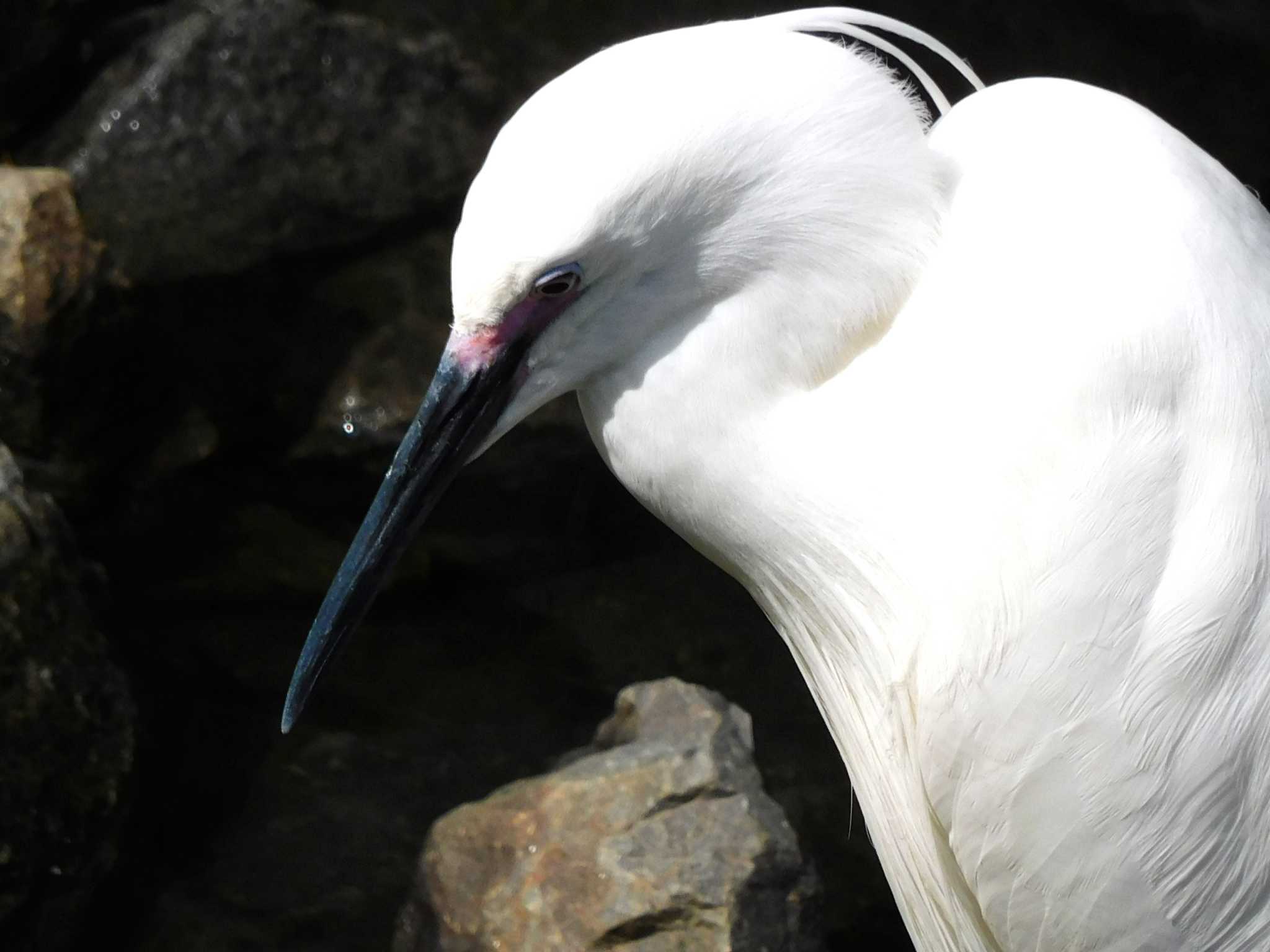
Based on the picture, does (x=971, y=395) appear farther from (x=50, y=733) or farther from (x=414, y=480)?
(x=50, y=733)

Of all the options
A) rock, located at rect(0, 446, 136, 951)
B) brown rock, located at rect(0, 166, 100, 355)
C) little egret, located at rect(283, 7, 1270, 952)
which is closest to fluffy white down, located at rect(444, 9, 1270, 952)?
little egret, located at rect(283, 7, 1270, 952)

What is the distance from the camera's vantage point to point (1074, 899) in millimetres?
1680

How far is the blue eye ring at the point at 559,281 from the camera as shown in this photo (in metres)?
1.37

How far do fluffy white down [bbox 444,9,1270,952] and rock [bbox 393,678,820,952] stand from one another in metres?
1.13

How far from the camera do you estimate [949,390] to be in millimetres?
1515

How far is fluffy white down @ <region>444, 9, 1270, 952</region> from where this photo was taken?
1.42m

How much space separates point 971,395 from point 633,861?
4.96ft

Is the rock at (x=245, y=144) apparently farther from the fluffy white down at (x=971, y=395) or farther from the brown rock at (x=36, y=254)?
the fluffy white down at (x=971, y=395)

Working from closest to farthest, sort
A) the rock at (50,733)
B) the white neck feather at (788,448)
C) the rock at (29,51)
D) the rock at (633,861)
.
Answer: the white neck feather at (788,448) < the rock at (633,861) < the rock at (50,733) < the rock at (29,51)

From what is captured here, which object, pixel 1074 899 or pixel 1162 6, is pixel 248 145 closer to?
pixel 1162 6

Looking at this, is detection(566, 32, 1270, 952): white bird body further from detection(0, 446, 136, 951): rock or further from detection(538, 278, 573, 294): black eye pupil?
detection(0, 446, 136, 951): rock

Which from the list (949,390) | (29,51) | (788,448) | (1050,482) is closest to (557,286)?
(788,448)

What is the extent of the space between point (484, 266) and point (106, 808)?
216cm

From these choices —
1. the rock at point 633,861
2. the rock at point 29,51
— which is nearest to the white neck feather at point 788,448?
the rock at point 633,861
